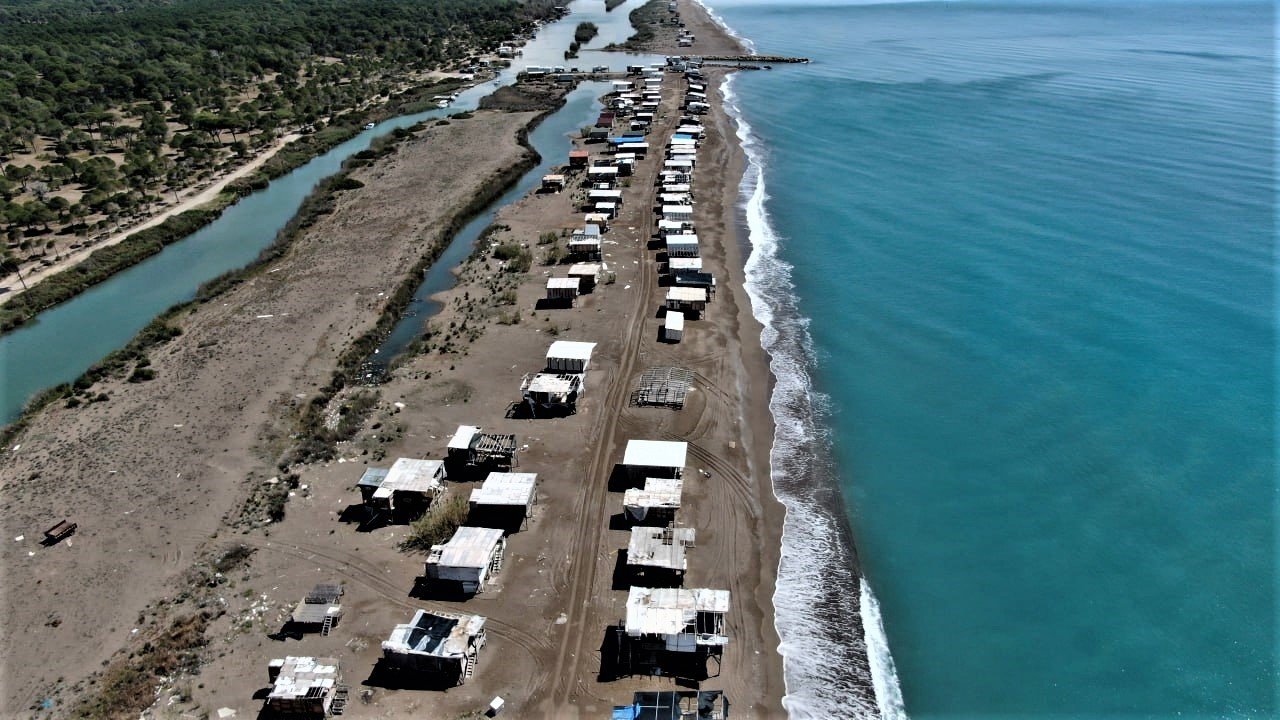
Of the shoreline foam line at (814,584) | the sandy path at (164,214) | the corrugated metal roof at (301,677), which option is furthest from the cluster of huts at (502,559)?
the sandy path at (164,214)

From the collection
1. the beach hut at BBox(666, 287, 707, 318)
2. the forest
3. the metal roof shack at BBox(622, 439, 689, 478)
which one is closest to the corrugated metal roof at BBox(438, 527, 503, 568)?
the metal roof shack at BBox(622, 439, 689, 478)

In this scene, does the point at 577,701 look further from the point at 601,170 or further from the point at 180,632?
the point at 601,170

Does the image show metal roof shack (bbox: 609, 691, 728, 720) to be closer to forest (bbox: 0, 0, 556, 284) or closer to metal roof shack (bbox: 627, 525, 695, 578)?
metal roof shack (bbox: 627, 525, 695, 578)

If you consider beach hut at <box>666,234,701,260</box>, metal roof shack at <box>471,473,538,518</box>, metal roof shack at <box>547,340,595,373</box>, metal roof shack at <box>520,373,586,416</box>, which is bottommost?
metal roof shack at <box>471,473,538,518</box>

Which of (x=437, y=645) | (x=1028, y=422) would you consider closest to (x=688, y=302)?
(x=1028, y=422)

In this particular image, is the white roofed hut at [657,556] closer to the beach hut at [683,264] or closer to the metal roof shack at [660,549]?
the metal roof shack at [660,549]

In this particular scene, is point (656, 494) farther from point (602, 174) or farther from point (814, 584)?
point (602, 174)
